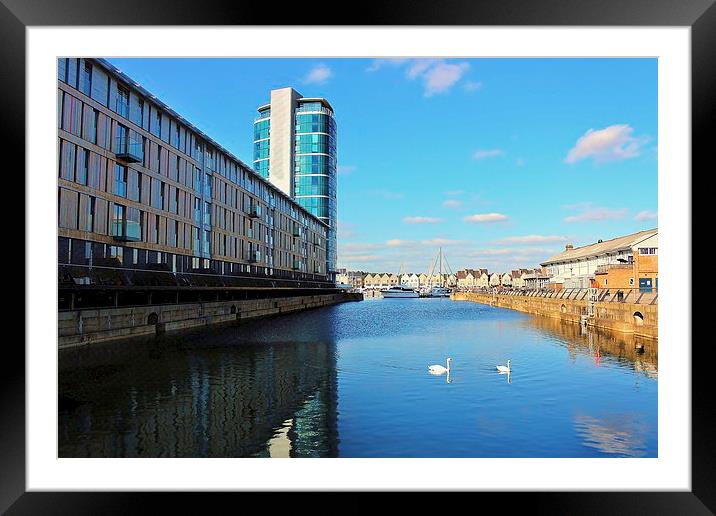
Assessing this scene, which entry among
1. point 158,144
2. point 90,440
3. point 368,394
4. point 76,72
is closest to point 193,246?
point 158,144

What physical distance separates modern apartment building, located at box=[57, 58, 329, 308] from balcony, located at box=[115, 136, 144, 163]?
73 mm

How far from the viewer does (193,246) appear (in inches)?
1650

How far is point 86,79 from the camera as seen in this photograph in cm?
2831

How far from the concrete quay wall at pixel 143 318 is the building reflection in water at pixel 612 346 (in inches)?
935

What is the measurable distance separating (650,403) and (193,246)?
3435 cm

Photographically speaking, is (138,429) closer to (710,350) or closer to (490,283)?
(710,350)

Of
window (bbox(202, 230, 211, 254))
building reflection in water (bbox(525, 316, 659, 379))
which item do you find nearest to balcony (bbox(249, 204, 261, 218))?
window (bbox(202, 230, 211, 254))

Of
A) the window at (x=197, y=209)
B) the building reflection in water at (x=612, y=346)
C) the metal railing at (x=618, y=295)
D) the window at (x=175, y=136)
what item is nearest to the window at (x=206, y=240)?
the window at (x=197, y=209)

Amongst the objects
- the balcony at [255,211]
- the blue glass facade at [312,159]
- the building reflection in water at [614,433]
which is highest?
the blue glass facade at [312,159]

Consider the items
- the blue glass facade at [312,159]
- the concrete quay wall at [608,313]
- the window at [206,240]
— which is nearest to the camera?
the concrete quay wall at [608,313]

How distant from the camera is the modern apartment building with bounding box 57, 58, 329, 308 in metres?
27.2

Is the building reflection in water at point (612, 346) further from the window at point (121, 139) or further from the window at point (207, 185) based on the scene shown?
the window at point (207, 185)

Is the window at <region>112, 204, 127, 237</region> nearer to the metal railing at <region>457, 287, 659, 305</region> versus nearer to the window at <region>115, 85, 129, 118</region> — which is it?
the window at <region>115, 85, 129, 118</region>
